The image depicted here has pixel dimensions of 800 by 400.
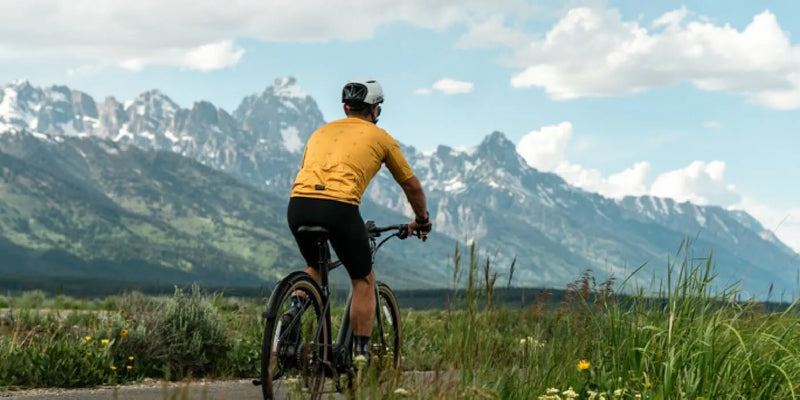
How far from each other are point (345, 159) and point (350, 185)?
0.21m

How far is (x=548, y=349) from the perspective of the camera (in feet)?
20.0

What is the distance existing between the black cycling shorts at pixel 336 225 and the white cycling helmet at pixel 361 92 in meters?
0.91

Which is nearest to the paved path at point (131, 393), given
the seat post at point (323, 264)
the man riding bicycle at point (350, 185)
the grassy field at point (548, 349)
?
the grassy field at point (548, 349)

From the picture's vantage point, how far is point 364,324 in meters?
6.55

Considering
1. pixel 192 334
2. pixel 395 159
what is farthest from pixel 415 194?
pixel 192 334

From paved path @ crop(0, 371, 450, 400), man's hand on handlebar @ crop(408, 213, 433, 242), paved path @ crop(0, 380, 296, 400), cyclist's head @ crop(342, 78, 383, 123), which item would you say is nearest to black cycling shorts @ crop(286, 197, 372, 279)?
man's hand on handlebar @ crop(408, 213, 433, 242)

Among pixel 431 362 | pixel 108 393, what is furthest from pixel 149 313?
pixel 431 362

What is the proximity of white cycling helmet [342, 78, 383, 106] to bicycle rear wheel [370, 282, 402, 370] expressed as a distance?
5.29 ft

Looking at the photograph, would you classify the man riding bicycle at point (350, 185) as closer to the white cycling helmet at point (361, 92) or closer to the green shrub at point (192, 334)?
the white cycling helmet at point (361, 92)

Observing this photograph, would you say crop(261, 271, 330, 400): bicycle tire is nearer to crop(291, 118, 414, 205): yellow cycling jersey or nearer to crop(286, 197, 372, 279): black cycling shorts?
crop(286, 197, 372, 279): black cycling shorts

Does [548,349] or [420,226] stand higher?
[420,226]

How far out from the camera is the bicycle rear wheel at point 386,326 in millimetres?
7008

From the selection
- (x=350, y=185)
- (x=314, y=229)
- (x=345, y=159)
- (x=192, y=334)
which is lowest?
(x=192, y=334)

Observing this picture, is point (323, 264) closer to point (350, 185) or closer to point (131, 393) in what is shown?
point (350, 185)
